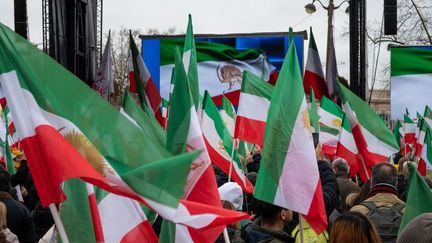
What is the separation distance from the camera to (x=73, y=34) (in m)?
17.2

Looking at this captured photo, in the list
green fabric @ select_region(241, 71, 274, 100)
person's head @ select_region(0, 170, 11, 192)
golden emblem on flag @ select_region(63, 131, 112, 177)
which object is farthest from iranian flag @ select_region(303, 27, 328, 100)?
golden emblem on flag @ select_region(63, 131, 112, 177)

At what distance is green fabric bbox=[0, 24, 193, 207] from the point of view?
4.10 metres

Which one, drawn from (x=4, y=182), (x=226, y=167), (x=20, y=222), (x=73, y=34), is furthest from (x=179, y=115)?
(x=73, y=34)

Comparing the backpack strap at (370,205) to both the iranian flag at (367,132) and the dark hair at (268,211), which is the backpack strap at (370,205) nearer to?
the dark hair at (268,211)

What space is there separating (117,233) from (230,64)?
1431 cm

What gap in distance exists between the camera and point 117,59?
63.5m

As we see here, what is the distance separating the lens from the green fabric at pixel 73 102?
410 centimetres

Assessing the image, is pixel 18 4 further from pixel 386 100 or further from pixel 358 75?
pixel 386 100

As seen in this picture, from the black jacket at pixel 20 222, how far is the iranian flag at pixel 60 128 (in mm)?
3189

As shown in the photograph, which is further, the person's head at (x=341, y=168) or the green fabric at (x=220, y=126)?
the green fabric at (x=220, y=126)

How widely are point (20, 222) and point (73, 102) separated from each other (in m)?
3.25

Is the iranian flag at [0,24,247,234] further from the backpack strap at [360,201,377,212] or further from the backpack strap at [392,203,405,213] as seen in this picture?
the backpack strap at [392,203,405,213]

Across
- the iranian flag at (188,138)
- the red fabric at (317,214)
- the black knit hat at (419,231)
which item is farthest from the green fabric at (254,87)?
the black knit hat at (419,231)

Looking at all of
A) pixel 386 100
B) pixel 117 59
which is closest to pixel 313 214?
pixel 117 59
